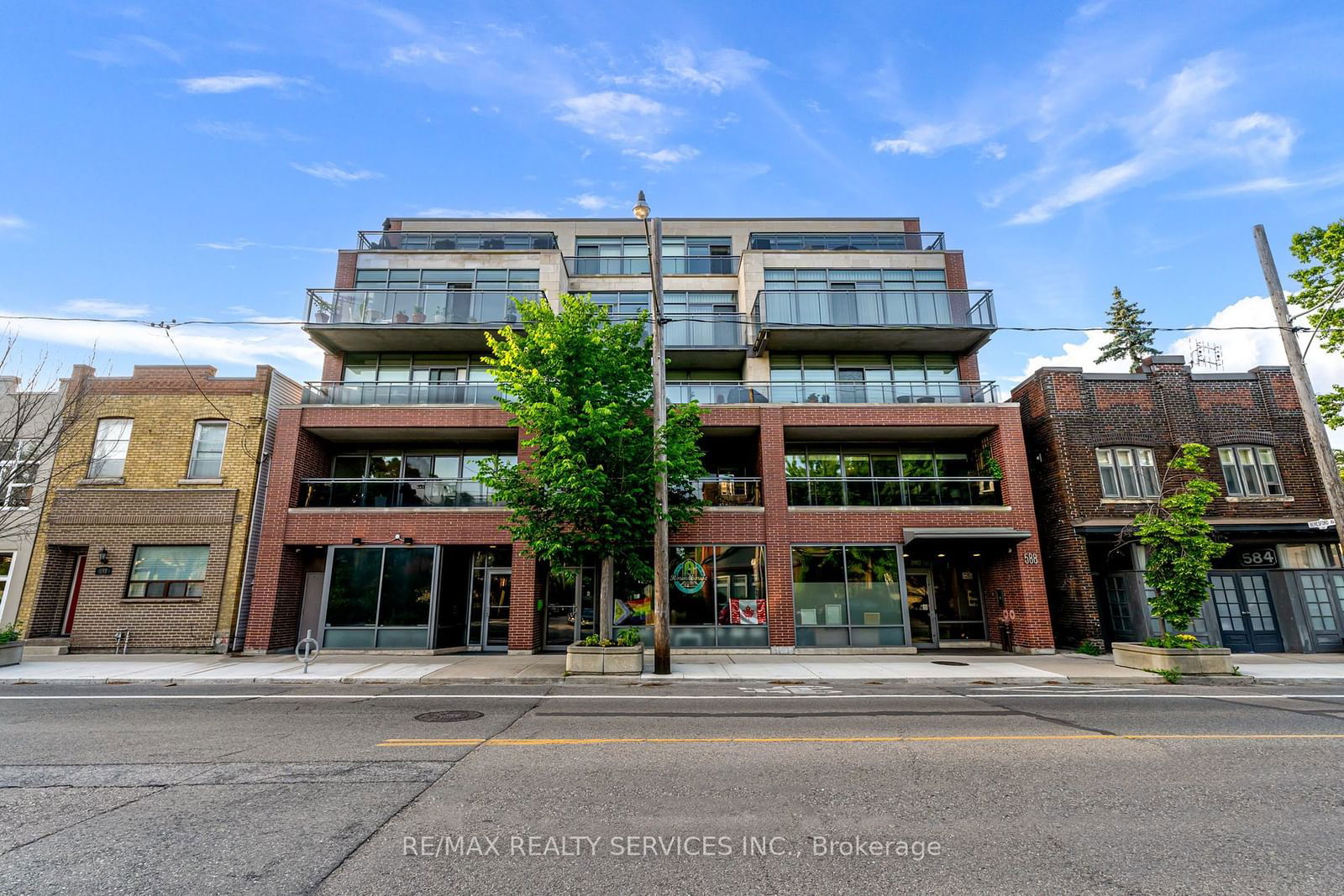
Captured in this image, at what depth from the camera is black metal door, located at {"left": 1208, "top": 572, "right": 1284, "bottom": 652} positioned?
16.3 meters

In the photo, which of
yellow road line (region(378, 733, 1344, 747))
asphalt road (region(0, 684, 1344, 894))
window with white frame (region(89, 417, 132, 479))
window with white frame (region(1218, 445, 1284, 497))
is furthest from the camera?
window with white frame (region(1218, 445, 1284, 497))

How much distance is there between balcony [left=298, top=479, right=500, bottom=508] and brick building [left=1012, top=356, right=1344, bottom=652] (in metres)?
17.1

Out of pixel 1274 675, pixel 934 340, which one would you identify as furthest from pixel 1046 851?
pixel 934 340

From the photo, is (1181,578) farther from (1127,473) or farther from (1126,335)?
(1126,335)

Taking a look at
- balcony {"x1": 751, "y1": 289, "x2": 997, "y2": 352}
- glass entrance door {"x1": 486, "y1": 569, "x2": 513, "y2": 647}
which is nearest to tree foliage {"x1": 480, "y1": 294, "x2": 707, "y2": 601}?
glass entrance door {"x1": 486, "y1": 569, "x2": 513, "y2": 647}

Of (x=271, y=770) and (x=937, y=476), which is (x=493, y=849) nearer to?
(x=271, y=770)

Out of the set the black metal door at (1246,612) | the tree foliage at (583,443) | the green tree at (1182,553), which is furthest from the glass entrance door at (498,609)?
the black metal door at (1246,612)

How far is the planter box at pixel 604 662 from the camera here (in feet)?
40.4

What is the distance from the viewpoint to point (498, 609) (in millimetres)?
17672

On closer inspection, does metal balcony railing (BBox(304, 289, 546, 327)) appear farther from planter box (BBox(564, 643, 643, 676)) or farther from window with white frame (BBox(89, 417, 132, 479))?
planter box (BBox(564, 643, 643, 676))

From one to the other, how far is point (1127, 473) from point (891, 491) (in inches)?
274

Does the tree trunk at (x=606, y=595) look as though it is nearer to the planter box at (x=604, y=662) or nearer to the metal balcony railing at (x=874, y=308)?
the planter box at (x=604, y=662)

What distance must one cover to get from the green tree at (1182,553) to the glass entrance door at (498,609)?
16520 mm

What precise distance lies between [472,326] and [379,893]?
1689 cm
